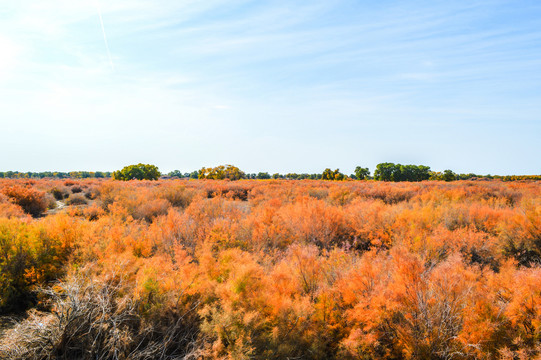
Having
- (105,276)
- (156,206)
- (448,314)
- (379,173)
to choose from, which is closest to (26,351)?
(105,276)

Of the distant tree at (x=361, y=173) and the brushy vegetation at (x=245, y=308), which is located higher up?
the distant tree at (x=361, y=173)

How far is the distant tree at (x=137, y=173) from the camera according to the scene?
50.3m

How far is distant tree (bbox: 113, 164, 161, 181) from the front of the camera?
5031 centimetres

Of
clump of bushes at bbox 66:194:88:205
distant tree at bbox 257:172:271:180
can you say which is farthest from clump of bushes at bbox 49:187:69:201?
distant tree at bbox 257:172:271:180

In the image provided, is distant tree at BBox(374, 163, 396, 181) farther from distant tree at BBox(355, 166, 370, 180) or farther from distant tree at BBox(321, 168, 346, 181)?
distant tree at BBox(321, 168, 346, 181)

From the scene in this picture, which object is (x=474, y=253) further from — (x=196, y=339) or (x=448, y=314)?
(x=196, y=339)

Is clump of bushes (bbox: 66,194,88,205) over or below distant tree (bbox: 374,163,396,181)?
below

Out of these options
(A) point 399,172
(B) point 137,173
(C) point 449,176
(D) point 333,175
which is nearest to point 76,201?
(B) point 137,173

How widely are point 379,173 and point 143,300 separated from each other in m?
77.2

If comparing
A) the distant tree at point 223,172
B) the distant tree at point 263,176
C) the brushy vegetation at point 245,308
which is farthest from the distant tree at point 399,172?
the brushy vegetation at point 245,308

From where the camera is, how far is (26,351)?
9.27ft

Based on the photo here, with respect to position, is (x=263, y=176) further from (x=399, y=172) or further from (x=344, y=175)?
(x=399, y=172)

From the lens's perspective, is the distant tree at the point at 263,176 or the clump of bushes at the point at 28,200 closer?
the clump of bushes at the point at 28,200

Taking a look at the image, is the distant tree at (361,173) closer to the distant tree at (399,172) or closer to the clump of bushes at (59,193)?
the distant tree at (399,172)
